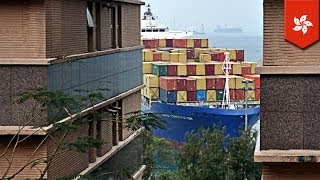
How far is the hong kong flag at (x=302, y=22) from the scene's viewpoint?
7695 mm

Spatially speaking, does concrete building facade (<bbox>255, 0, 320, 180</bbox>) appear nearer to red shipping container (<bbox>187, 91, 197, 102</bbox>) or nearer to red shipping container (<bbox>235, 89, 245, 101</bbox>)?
red shipping container (<bbox>187, 91, 197, 102</bbox>)

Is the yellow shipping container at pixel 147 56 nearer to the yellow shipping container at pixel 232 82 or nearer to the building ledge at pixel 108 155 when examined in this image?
the yellow shipping container at pixel 232 82

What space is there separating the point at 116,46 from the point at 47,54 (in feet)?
15.2

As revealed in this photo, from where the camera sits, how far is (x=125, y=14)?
50.0 feet

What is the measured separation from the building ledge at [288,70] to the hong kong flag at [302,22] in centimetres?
21

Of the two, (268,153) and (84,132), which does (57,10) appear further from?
(268,153)

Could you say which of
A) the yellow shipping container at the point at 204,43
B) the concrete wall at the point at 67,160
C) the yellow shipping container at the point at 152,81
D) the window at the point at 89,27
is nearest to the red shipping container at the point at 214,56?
the yellow shipping container at the point at 152,81

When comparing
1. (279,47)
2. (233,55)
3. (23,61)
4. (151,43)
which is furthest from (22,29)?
(151,43)

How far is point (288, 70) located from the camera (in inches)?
309

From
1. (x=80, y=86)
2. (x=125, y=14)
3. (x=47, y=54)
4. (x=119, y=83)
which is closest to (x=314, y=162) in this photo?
(x=47, y=54)

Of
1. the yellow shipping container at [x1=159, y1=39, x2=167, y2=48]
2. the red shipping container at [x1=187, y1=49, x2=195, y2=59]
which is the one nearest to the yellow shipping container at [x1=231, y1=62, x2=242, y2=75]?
the red shipping container at [x1=187, y1=49, x2=195, y2=59]

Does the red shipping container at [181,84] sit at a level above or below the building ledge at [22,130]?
below

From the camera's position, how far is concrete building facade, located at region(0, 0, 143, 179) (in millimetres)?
9742

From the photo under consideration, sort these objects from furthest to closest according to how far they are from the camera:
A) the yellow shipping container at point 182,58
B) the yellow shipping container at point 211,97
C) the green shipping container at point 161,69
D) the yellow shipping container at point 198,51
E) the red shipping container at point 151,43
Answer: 1. the red shipping container at point 151,43
2. the yellow shipping container at point 198,51
3. the yellow shipping container at point 182,58
4. the green shipping container at point 161,69
5. the yellow shipping container at point 211,97
